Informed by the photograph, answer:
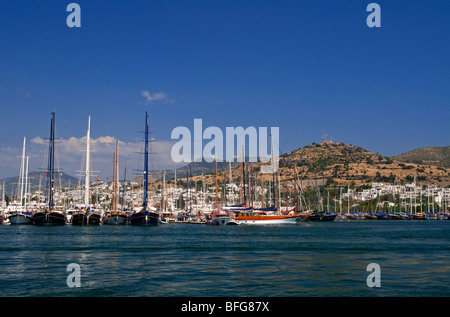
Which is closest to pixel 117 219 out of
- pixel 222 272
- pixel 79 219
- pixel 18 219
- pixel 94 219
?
pixel 94 219

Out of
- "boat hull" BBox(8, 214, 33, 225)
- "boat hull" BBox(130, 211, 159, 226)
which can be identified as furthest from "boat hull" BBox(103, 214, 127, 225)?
"boat hull" BBox(8, 214, 33, 225)

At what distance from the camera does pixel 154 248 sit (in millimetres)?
39438

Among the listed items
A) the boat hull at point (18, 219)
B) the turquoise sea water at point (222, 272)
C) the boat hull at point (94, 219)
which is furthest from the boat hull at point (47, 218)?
the turquoise sea water at point (222, 272)

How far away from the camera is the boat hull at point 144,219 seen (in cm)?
8500

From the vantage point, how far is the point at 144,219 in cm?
8544

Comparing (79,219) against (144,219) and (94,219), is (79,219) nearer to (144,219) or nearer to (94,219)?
(94,219)

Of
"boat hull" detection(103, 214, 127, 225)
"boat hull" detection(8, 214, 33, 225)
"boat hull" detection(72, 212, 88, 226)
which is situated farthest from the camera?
"boat hull" detection(103, 214, 127, 225)

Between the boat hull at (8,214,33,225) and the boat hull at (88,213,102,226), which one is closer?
the boat hull at (88,213,102,226)

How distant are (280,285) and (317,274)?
15.1 feet

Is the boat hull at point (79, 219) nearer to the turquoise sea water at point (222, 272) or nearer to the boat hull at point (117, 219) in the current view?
the boat hull at point (117, 219)

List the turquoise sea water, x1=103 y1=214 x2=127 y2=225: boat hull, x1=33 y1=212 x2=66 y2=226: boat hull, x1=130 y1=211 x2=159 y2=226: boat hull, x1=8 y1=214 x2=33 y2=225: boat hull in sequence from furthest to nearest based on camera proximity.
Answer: x1=103 y1=214 x2=127 y2=225: boat hull → x1=8 y1=214 x2=33 y2=225: boat hull → x1=130 y1=211 x2=159 y2=226: boat hull → x1=33 y1=212 x2=66 y2=226: boat hull → the turquoise sea water

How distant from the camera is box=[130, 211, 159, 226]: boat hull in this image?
3346 inches

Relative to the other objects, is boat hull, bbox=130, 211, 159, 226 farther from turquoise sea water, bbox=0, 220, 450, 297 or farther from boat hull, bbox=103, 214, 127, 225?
turquoise sea water, bbox=0, 220, 450, 297
